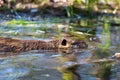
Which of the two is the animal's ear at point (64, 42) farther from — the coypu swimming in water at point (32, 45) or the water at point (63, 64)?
the water at point (63, 64)

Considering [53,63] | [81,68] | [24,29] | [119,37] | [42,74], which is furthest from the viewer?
[24,29]

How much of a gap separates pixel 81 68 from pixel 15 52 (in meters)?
1.37

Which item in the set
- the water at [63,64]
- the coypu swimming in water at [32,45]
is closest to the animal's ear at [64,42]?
the coypu swimming in water at [32,45]

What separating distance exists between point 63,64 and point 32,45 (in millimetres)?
965

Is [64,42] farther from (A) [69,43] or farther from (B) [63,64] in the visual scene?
(B) [63,64]

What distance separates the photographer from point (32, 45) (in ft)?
21.5

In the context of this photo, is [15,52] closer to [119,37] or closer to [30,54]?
[30,54]

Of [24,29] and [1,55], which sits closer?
[1,55]

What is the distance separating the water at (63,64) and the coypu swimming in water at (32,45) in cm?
9

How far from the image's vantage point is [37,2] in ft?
45.0

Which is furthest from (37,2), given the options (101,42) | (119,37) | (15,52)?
(15,52)

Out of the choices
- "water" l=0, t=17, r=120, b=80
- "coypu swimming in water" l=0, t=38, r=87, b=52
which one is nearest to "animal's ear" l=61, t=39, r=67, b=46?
"coypu swimming in water" l=0, t=38, r=87, b=52

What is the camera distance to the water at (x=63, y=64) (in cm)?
509

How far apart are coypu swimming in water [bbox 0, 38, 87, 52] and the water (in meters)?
0.09
